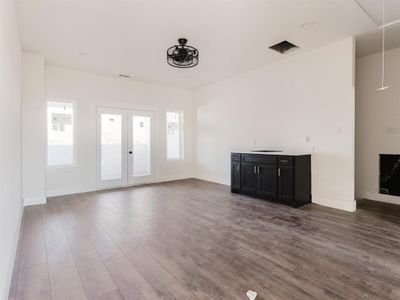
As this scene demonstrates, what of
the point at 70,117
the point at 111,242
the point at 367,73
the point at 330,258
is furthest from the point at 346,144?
the point at 70,117

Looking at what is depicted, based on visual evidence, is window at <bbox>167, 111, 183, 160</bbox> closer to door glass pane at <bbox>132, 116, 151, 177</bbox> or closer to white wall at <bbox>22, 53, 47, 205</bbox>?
door glass pane at <bbox>132, 116, 151, 177</bbox>

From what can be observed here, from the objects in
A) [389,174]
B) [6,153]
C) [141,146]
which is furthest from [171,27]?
[389,174]

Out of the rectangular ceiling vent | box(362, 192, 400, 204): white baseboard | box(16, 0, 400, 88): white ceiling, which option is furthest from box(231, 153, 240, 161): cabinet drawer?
box(362, 192, 400, 204): white baseboard

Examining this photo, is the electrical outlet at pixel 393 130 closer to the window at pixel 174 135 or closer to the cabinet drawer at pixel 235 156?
the cabinet drawer at pixel 235 156

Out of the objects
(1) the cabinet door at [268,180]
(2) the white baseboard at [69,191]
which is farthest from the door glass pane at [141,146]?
(1) the cabinet door at [268,180]

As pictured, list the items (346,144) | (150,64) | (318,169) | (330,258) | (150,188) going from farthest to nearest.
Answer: (150,188) < (150,64) < (318,169) < (346,144) < (330,258)

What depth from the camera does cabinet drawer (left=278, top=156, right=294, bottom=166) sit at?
4035mm

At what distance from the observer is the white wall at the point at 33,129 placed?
4.29 m

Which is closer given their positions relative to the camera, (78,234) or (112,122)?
(78,234)

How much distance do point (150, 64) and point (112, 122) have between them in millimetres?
1936

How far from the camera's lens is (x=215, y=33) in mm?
3578

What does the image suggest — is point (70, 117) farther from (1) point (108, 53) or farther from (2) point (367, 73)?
(2) point (367, 73)

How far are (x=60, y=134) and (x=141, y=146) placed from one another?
6.60ft

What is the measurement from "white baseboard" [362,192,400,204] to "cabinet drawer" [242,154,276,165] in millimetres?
2191
